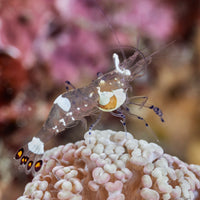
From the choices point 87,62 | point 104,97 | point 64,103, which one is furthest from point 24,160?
point 87,62

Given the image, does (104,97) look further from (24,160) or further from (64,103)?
(24,160)

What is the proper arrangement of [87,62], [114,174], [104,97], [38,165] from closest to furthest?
[114,174]
[38,165]
[104,97]
[87,62]

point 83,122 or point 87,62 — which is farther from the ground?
point 87,62

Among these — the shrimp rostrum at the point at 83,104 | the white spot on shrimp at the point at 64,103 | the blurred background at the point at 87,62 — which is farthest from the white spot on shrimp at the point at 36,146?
the blurred background at the point at 87,62

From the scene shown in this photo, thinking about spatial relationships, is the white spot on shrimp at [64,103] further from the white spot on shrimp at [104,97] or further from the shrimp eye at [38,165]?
the shrimp eye at [38,165]

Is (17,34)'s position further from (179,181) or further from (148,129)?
(179,181)

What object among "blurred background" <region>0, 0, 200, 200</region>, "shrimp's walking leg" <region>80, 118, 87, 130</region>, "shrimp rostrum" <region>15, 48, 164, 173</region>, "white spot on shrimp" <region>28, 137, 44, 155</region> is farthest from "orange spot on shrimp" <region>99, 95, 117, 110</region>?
"blurred background" <region>0, 0, 200, 200</region>

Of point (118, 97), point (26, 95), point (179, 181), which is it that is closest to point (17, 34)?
point (26, 95)
